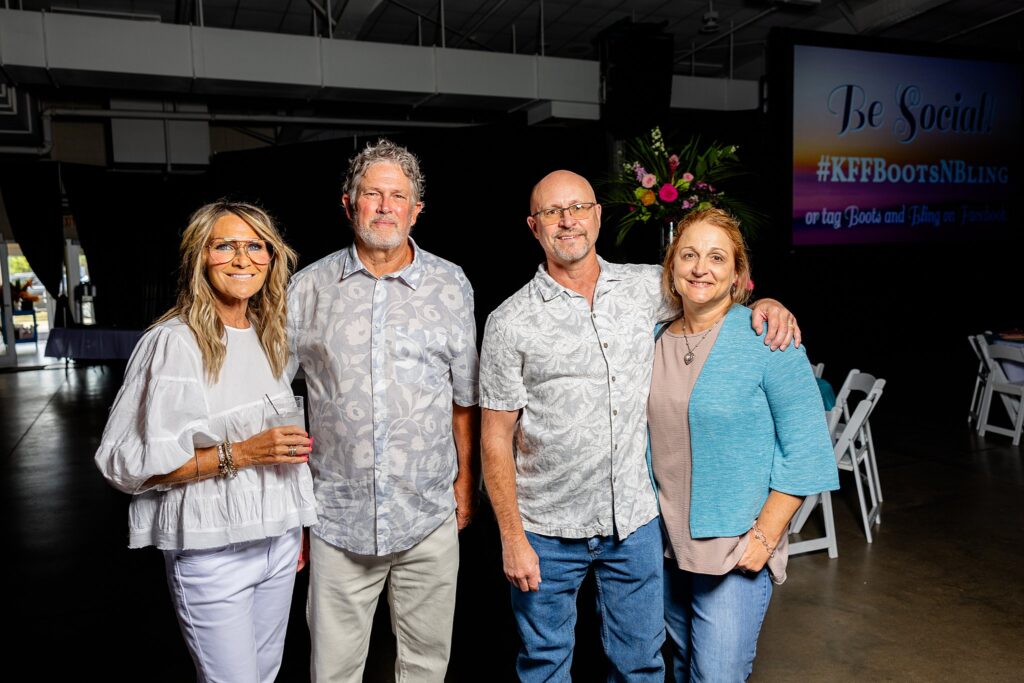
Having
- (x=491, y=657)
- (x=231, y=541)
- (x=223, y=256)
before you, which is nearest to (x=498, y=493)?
(x=231, y=541)

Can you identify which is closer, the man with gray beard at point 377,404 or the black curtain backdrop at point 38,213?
the man with gray beard at point 377,404

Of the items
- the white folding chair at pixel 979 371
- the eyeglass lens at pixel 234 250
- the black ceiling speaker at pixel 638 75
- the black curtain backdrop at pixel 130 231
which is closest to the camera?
the eyeglass lens at pixel 234 250

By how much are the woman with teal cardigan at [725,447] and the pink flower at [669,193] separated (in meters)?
1.80

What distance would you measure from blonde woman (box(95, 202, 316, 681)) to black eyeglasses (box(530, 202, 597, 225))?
622 millimetres

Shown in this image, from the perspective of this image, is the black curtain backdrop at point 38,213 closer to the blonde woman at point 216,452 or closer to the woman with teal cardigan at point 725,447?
the blonde woman at point 216,452

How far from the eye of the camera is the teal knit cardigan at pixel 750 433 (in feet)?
5.07

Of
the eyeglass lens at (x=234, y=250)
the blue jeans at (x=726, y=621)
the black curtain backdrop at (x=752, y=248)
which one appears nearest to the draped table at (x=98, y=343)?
the black curtain backdrop at (x=752, y=248)

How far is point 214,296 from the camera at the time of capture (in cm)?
161

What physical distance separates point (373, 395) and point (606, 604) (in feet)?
2.54

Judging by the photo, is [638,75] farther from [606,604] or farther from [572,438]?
[606,604]

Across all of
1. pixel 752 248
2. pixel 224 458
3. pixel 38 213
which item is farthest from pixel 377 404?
pixel 38 213

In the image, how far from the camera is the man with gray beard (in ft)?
5.81

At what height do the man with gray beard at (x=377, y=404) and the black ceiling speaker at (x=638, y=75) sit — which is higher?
the black ceiling speaker at (x=638, y=75)

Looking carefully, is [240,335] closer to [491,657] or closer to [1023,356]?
[491,657]
